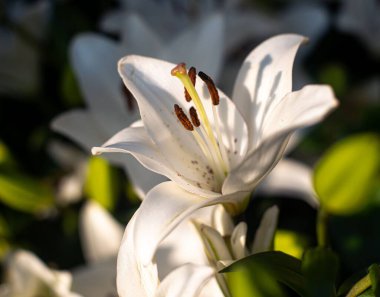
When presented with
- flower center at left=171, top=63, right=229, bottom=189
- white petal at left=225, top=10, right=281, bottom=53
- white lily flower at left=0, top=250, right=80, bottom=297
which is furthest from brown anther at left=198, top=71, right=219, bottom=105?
white petal at left=225, top=10, right=281, bottom=53

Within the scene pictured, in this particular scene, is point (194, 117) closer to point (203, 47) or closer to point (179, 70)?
point (179, 70)

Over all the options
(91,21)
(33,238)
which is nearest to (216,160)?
(33,238)

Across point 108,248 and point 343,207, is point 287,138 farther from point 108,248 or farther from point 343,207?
point 108,248

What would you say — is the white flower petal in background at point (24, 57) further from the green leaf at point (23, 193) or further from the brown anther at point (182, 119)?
the brown anther at point (182, 119)

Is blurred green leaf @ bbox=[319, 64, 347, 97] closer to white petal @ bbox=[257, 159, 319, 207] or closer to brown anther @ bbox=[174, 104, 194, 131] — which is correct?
white petal @ bbox=[257, 159, 319, 207]

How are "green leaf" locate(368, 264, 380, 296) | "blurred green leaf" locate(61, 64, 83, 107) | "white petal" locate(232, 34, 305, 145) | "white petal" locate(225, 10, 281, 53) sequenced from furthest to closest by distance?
"white petal" locate(225, 10, 281, 53)
"blurred green leaf" locate(61, 64, 83, 107)
"white petal" locate(232, 34, 305, 145)
"green leaf" locate(368, 264, 380, 296)

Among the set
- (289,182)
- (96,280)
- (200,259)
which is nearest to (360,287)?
(200,259)

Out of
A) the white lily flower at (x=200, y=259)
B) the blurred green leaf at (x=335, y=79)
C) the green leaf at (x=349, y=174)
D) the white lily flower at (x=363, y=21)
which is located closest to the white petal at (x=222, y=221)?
the white lily flower at (x=200, y=259)
